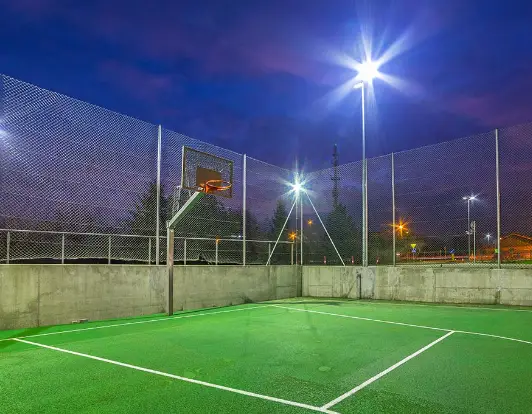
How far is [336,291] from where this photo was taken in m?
16.8

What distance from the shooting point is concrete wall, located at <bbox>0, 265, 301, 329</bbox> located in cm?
917

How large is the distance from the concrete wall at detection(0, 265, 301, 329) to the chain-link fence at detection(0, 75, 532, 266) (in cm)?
43

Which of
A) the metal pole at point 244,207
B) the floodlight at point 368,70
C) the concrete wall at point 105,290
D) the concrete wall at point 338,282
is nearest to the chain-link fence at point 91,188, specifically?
the concrete wall at point 105,290

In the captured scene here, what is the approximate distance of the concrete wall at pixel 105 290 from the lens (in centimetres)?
917

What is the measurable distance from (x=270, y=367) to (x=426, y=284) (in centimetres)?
1064

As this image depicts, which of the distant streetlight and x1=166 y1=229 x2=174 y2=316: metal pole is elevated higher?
the distant streetlight

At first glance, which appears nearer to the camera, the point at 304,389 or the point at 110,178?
the point at 304,389

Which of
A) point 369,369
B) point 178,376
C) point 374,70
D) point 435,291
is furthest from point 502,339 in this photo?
point 374,70

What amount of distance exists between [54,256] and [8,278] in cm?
116

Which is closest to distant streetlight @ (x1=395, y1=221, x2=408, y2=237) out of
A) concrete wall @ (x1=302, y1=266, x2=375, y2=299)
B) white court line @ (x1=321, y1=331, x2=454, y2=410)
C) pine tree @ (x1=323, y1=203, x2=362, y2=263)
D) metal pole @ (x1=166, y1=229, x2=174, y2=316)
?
pine tree @ (x1=323, y1=203, x2=362, y2=263)

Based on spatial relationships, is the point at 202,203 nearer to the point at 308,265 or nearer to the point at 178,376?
the point at 308,265

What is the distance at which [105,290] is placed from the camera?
424 inches

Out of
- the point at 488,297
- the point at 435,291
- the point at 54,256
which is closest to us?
the point at 54,256

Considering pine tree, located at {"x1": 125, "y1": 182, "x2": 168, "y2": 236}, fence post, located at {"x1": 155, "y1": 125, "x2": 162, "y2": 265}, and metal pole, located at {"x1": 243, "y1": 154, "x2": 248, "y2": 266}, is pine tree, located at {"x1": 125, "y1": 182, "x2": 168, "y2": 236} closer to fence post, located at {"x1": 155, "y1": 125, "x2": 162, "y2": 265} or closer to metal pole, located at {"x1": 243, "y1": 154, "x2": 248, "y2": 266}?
fence post, located at {"x1": 155, "y1": 125, "x2": 162, "y2": 265}
